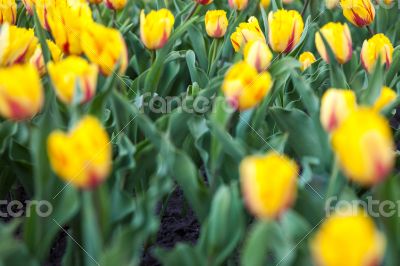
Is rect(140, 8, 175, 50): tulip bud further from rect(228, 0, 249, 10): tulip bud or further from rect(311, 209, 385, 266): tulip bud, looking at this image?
rect(311, 209, 385, 266): tulip bud

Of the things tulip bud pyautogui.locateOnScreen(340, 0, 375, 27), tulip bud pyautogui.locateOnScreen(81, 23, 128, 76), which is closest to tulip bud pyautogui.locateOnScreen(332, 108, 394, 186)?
tulip bud pyautogui.locateOnScreen(81, 23, 128, 76)

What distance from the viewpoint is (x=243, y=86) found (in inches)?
39.2

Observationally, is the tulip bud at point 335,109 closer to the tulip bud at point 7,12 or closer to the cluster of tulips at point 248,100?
the cluster of tulips at point 248,100

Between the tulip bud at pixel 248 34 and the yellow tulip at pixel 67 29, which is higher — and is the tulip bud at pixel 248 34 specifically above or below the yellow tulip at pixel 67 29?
below

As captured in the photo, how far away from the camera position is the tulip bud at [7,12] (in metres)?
1.70

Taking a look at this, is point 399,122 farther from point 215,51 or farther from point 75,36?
point 75,36

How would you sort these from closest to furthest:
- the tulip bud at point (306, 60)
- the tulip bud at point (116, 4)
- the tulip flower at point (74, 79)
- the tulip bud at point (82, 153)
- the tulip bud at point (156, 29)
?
the tulip bud at point (82, 153) < the tulip flower at point (74, 79) < the tulip bud at point (156, 29) < the tulip bud at point (306, 60) < the tulip bud at point (116, 4)

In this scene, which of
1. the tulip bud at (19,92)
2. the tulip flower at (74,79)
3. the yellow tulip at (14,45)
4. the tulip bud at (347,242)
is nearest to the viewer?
the tulip bud at (347,242)

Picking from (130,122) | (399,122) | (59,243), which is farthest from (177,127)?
(399,122)

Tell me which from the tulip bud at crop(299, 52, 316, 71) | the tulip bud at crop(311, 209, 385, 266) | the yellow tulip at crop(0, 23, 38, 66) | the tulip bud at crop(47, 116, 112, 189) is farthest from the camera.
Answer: the tulip bud at crop(299, 52, 316, 71)

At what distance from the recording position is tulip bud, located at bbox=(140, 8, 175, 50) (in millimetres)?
1392

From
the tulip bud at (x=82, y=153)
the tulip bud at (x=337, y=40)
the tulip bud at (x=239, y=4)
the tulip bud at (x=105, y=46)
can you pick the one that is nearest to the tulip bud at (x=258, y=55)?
the tulip bud at (x=337, y=40)

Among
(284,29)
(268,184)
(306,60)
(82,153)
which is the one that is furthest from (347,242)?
(306,60)

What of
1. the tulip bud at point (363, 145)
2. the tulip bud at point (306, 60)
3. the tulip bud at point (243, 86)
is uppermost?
the tulip bud at point (363, 145)
